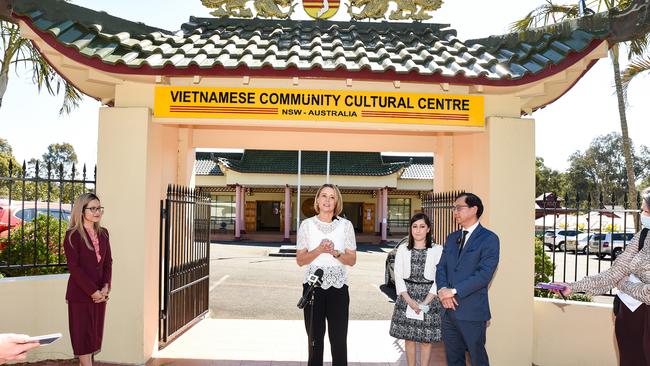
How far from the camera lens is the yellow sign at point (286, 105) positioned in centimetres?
599

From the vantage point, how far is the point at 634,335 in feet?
12.9

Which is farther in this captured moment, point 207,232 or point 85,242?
point 207,232

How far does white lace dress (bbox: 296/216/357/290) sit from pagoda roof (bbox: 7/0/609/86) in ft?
5.68

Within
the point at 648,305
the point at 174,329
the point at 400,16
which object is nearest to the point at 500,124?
the point at 400,16

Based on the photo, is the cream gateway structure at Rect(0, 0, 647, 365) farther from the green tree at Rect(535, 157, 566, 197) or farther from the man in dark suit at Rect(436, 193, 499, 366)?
the green tree at Rect(535, 157, 566, 197)

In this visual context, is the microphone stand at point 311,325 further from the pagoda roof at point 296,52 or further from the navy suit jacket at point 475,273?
the pagoda roof at point 296,52

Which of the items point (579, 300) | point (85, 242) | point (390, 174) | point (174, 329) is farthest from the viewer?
point (390, 174)

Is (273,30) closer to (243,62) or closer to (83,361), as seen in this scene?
(243,62)

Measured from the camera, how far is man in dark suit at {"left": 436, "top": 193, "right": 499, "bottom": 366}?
433cm

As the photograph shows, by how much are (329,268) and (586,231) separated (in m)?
17.5

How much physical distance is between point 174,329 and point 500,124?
192 inches

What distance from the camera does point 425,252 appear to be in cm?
510

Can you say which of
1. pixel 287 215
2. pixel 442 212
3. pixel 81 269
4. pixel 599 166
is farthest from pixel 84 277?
pixel 599 166

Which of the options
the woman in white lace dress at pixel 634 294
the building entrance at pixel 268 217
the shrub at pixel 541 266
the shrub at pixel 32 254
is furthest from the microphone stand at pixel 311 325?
the building entrance at pixel 268 217
